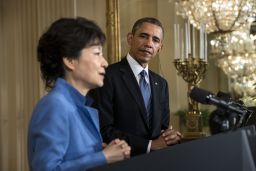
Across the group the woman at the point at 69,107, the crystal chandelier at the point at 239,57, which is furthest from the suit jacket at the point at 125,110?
the crystal chandelier at the point at 239,57

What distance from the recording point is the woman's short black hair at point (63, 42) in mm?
1220

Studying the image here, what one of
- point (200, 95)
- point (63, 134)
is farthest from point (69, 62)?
point (200, 95)

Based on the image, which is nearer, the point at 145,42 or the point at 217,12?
the point at 145,42

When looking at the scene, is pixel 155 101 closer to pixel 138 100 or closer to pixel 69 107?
pixel 138 100

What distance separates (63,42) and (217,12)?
9.90ft

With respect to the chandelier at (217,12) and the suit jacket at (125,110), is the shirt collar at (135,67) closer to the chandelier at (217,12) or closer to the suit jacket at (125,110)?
the suit jacket at (125,110)

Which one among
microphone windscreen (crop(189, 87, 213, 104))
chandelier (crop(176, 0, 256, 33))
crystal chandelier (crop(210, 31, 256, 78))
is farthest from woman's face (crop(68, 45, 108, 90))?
crystal chandelier (crop(210, 31, 256, 78))

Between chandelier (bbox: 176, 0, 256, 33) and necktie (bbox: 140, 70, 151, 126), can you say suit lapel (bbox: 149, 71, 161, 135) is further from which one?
chandelier (bbox: 176, 0, 256, 33)

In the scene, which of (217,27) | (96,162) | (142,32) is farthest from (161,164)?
(217,27)

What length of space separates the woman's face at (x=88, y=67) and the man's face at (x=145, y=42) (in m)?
0.86

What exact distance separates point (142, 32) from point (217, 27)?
7.03 ft

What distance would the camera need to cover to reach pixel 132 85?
6.75 feet

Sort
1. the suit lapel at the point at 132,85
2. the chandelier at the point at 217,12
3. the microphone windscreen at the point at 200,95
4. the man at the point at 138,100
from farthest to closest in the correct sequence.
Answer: the chandelier at the point at 217,12, the suit lapel at the point at 132,85, the man at the point at 138,100, the microphone windscreen at the point at 200,95

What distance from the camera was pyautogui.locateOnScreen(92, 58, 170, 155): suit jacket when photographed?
6.25 feet
